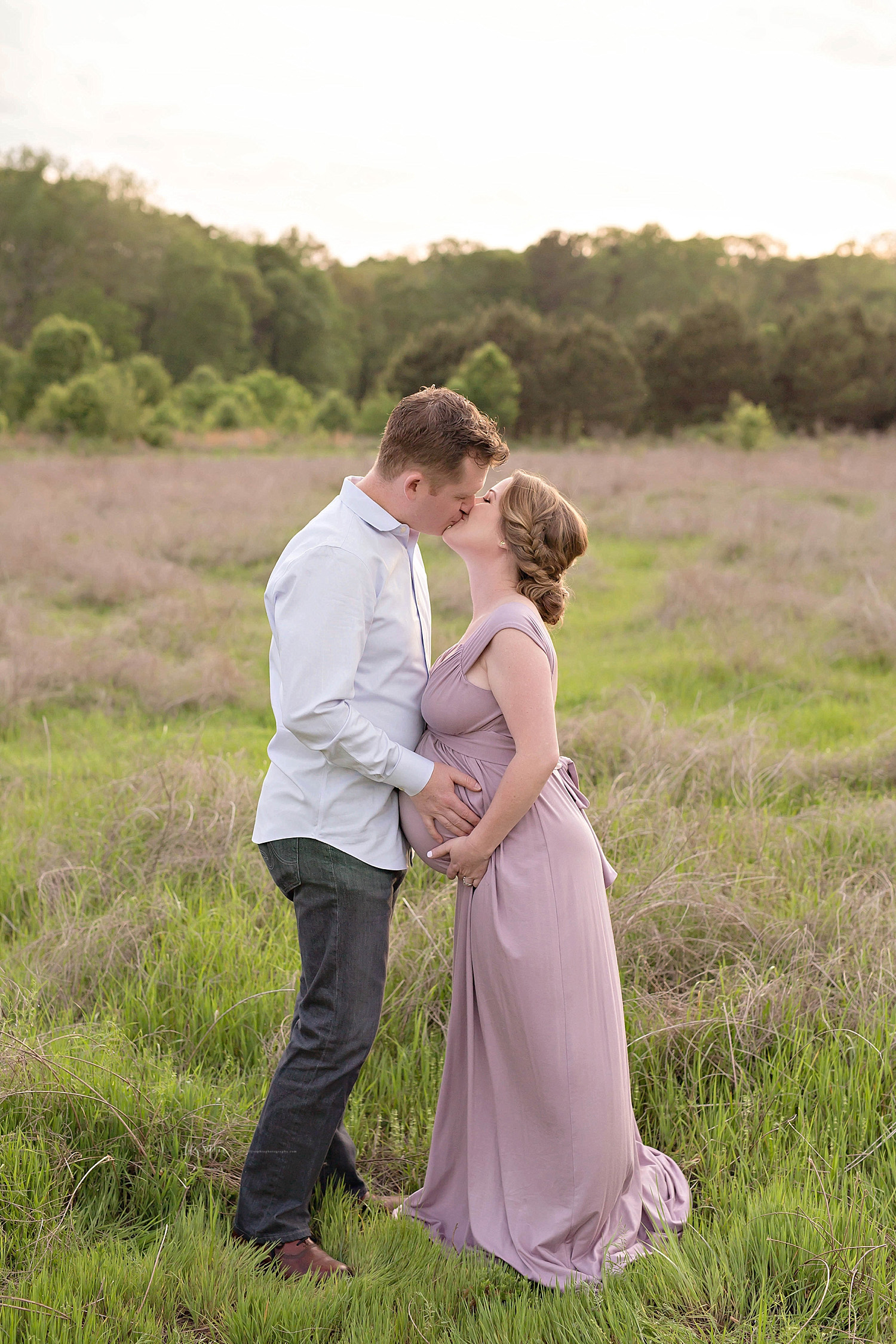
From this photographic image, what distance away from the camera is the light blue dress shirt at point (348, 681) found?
2.34 metres

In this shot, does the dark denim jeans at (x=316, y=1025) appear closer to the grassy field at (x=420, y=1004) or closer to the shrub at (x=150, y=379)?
the grassy field at (x=420, y=1004)

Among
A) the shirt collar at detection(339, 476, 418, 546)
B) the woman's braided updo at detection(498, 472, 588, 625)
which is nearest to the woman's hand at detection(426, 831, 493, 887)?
the woman's braided updo at detection(498, 472, 588, 625)

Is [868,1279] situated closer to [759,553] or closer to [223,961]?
[223,961]

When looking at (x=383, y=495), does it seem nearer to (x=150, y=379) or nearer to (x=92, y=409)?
(x=92, y=409)

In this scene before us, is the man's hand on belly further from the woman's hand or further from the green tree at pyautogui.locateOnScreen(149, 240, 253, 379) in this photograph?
the green tree at pyautogui.locateOnScreen(149, 240, 253, 379)

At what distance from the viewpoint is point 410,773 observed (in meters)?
2.45

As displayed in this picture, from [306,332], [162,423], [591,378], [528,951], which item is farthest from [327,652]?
[306,332]

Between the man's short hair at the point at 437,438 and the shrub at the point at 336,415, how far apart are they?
36.4m

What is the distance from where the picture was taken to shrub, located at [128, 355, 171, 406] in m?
39.5

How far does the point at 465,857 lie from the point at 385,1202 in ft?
3.64

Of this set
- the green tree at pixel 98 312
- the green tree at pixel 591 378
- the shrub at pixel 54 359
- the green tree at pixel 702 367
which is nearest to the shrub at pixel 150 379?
the shrub at pixel 54 359

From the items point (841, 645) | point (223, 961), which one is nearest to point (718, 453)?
point (841, 645)

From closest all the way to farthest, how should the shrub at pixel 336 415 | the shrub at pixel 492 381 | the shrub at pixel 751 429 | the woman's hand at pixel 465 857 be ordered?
the woman's hand at pixel 465 857
the shrub at pixel 751 429
the shrub at pixel 492 381
the shrub at pixel 336 415

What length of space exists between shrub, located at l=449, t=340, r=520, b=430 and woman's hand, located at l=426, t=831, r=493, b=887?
1215 inches
